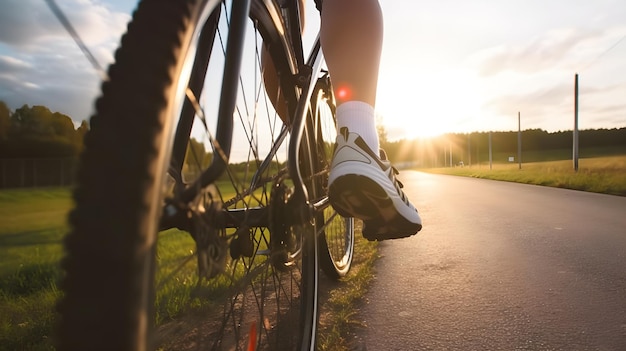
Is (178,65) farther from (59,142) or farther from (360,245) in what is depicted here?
(360,245)

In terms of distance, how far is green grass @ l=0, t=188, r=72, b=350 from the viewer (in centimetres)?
189

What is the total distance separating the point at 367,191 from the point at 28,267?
2.24m

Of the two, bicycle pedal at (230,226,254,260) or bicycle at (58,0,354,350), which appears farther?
bicycle pedal at (230,226,254,260)

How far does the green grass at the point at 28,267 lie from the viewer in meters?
1.89

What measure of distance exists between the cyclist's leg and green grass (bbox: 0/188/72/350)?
3.01ft

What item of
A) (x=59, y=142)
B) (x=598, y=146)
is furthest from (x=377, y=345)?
(x=598, y=146)

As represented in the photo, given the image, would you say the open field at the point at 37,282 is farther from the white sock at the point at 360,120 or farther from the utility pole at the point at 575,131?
the utility pole at the point at 575,131

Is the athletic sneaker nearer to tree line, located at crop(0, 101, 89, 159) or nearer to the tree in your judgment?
tree line, located at crop(0, 101, 89, 159)

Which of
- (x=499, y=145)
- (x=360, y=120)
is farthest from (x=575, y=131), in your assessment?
(x=499, y=145)

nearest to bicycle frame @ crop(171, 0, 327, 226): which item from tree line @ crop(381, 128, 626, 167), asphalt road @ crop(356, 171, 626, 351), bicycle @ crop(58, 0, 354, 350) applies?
bicycle @ crop(58, 0, 354, 350)

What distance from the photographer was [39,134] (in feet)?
5.17

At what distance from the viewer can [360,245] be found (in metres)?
4.33

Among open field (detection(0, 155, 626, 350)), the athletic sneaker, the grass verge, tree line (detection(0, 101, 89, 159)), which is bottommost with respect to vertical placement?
the grass verge

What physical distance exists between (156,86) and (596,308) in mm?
2421
